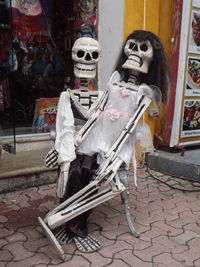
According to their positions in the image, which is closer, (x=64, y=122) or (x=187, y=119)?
(x=64, y=122)

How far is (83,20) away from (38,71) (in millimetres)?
1061

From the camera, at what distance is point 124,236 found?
2.79m

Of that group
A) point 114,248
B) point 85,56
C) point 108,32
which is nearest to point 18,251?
point 114,248

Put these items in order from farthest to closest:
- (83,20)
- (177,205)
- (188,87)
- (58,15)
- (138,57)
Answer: (188,87) < (58,15) < (83,20) < (177,205) < (138,57)

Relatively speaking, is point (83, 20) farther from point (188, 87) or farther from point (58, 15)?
point (188, 87)

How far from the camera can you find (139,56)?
8.97 ft

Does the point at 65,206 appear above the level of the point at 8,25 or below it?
below

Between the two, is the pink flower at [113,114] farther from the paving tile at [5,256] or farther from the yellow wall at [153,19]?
the yellow wall at [153,19]

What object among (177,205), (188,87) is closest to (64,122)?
(177,205)

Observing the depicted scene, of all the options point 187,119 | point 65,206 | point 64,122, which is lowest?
point 65,206

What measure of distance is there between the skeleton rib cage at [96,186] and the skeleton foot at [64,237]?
0.55 ft

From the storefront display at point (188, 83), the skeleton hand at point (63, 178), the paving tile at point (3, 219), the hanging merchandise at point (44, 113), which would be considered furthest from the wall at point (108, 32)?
the paving tile at point (3, 219)

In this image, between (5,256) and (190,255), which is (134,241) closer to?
(190,255)

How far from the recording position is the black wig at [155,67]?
276cm
